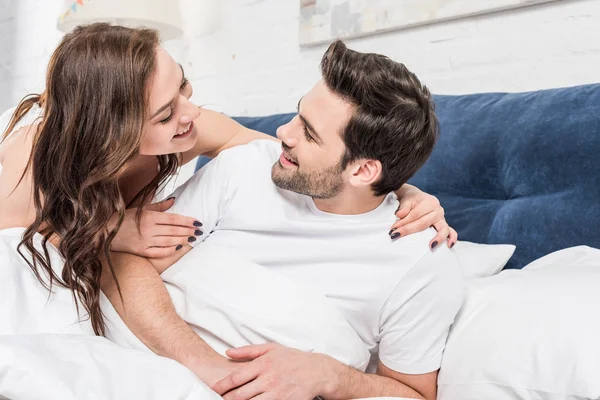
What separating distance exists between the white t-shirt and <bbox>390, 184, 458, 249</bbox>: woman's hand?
0.02 meters

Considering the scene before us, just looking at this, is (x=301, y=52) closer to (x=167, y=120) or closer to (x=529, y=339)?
(x=167, y=120)

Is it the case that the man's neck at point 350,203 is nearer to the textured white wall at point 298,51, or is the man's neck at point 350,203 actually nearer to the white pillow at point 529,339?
the white pillow at point 529,339

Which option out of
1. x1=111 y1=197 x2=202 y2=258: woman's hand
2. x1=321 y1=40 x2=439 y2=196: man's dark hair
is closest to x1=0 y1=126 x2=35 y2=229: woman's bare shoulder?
x1=111 y1=197 x2=202 y2=258: woman's hand

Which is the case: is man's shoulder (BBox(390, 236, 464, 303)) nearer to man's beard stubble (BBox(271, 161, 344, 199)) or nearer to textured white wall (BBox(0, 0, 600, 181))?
man's beard stubble (BBox(271, 161, 344, 199))

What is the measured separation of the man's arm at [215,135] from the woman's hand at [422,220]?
49cm

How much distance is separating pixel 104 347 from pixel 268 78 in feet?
5.96

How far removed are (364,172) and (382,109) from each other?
134mm

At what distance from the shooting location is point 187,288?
4.43 feet

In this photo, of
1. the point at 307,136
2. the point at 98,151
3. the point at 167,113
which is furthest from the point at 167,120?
the point at 307,136

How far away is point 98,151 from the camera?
4.18ft

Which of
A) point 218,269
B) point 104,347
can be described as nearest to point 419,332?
point 218,269

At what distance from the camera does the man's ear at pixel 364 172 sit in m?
1.35

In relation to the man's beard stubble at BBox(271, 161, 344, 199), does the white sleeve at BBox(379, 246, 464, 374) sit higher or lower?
lower

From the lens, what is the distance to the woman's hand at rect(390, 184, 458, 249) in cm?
133
